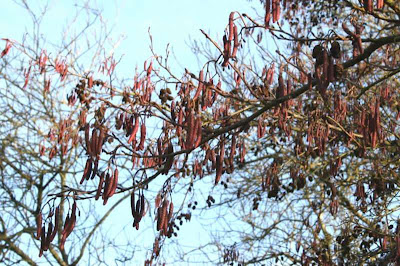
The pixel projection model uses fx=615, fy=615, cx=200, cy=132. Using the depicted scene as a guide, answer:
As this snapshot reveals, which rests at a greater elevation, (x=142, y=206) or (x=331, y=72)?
(x=331, y=72)

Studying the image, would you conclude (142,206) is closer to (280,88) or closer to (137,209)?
(137,209)

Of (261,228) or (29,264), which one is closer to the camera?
(261,228)

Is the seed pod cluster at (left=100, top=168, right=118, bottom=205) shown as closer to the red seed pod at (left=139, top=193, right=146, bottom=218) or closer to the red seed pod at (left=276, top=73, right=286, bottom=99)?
the red seed pod at (left=139, top=193, right=146, bottom=218)

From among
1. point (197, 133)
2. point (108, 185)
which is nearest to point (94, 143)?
point (108, 185)

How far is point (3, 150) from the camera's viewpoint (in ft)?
36.6

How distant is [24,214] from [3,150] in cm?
124

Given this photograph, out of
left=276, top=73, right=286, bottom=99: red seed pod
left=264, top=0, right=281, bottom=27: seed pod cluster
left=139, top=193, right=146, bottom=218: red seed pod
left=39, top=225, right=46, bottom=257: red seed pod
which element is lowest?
left=39, top=225, right=46, bottom=257: red seed pod

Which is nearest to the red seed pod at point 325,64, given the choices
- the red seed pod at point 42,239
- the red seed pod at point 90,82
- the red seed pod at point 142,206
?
the red seed pod at point 142,206

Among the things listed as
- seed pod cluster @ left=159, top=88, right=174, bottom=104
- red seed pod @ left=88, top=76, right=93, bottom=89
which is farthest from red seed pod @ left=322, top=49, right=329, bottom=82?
red seed pod @ left=88, top=76, right=93, bottom=89

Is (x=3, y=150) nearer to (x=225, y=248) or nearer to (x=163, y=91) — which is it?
(x=225, y=248)

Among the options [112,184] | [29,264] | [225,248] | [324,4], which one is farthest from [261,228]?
[112,184]

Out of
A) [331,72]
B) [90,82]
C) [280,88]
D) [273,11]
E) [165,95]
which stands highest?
[90,82]

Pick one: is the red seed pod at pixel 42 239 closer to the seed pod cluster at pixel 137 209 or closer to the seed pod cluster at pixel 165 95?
the seed pod cluster at pixel 137 209

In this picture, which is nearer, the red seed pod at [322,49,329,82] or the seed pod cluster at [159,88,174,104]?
the red seed pod at [322,49,329,82]
